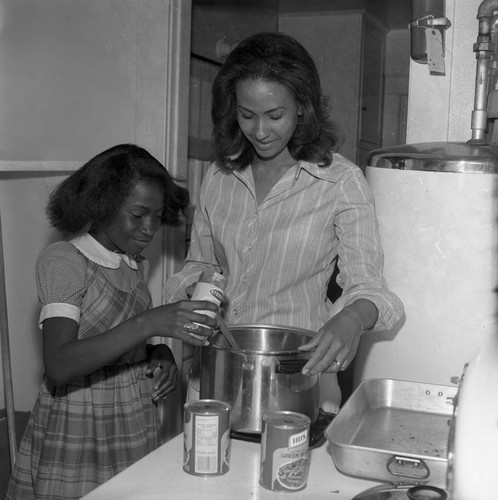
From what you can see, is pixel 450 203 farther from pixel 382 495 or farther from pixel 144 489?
pixel 144 489

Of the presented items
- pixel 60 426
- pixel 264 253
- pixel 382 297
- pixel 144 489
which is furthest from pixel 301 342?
pixel 60 426

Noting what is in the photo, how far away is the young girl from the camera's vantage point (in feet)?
4.85

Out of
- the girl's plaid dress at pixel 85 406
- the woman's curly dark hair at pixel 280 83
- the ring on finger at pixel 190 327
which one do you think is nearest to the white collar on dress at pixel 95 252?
the girl's plaid dress at pixel 85 406

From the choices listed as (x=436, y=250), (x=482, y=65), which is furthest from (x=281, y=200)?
(x=482, y=65)

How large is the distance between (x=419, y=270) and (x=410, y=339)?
0.48 feet

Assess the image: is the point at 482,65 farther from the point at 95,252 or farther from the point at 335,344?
the point at 95,252

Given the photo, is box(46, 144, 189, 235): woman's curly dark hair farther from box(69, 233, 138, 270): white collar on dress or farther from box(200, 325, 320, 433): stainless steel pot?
box(200, 325, 320, 433): stainless steel pot

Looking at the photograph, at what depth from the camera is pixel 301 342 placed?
1.26 m

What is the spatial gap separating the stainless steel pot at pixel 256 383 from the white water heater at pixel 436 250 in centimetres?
43

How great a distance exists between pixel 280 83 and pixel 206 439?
0.74 m

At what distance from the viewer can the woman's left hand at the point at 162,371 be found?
65.9 inches

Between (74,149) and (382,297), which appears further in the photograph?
(74,149)

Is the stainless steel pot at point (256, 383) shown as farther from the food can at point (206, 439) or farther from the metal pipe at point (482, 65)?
the metal pipe at point (482, 65)

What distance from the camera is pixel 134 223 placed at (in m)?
1.61
